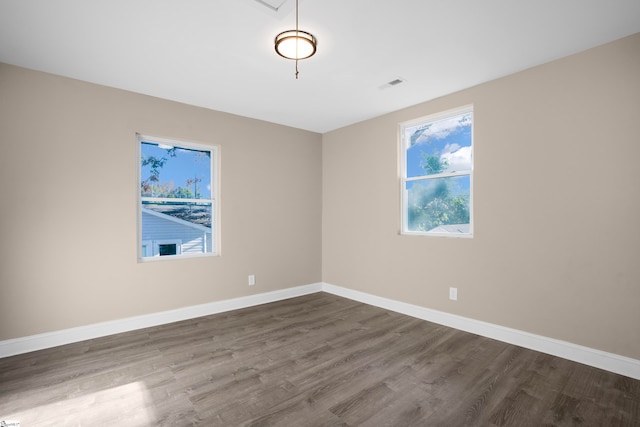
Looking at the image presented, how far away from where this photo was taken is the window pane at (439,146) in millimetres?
3543

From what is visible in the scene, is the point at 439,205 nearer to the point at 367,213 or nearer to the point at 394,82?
the point at 367,213

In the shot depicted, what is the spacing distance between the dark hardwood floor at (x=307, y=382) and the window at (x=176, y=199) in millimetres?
1032

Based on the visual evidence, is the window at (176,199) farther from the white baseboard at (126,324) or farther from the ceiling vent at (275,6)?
the ceiling vent at (275,6)

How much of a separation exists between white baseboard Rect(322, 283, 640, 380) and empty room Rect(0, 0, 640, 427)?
18 mm

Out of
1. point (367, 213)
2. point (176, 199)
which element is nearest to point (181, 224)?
point (176, 199)

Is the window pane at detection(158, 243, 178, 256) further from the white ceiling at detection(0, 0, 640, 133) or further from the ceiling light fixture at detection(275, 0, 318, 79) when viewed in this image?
the ceiling light fixture at detection(275, 0, 318, 79)

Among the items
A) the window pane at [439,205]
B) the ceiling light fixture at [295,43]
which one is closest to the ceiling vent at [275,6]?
the ceiling light fixture at [295,43]

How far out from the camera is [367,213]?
4.54 metres

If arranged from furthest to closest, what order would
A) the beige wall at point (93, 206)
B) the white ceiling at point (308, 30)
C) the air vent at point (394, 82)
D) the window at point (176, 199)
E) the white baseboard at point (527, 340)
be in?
the window at point (176, 199) → the air vent at point (394, 82) → the beige wall at point (93, 206) → the white baseboard at point (527, 340) → the white ceiling at point (308, 30)

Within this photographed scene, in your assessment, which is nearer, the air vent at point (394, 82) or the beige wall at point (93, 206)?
the beige wall at point (93, 206)

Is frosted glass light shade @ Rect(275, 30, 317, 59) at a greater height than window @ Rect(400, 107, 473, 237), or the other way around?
frosted glass light shade @ Rect(275, 30, 317, 59)

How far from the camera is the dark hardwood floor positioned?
196 cm

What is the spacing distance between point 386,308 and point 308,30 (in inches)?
134

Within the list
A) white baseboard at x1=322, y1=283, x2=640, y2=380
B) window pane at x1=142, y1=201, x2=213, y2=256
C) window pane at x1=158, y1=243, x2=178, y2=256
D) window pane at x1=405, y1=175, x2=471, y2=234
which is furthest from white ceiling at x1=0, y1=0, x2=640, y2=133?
white baseboard at x1=322, y1=283, x2=640, y2=380
